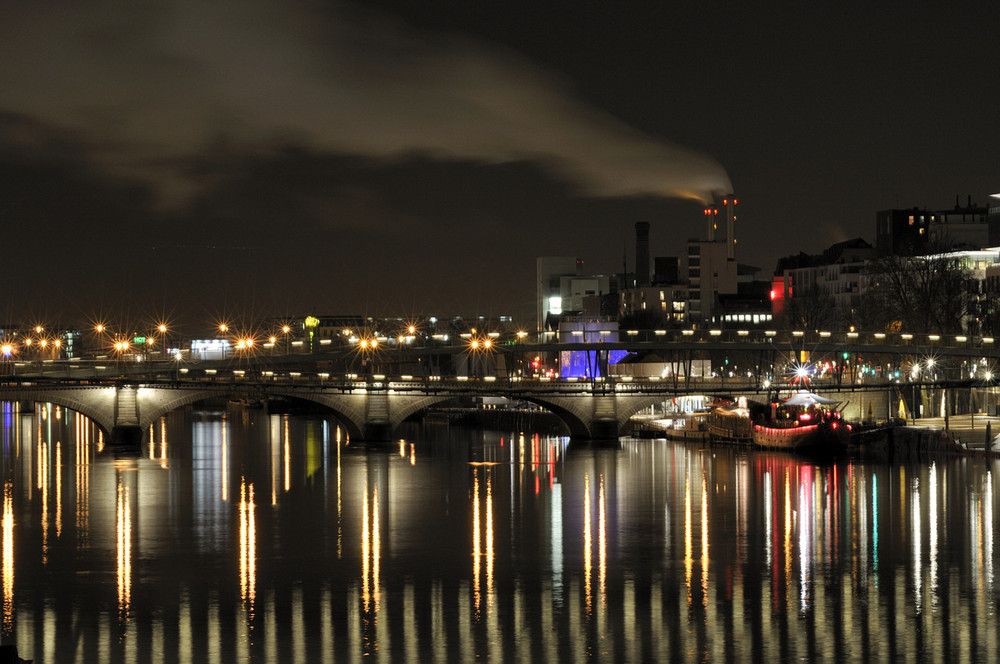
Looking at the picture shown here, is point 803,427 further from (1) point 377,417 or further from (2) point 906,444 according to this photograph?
(1) point 377,417

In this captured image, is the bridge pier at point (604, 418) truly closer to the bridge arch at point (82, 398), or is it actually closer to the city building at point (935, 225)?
the bridge arch at point (82, 398)

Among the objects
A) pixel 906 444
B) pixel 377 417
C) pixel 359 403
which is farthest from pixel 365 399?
pixel 906 444

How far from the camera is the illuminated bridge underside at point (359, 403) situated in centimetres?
9331

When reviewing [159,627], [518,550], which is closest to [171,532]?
[518,550]

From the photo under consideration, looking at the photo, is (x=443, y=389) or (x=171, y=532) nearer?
(x=171, y=532)

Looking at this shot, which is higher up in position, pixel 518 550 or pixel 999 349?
pixel 999 349

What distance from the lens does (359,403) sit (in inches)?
3866

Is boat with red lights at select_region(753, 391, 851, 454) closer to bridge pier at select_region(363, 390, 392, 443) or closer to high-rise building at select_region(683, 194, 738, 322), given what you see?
bridge pier at select_region(363, 390, 392, 443)

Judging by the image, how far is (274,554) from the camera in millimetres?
47750

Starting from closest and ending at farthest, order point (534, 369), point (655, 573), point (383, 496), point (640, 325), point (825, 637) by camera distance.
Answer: point (825, 637) < point (655, 573) < point (383, 496) < point (640, 325) < point (534, 369)

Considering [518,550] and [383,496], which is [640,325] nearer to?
[383,496]

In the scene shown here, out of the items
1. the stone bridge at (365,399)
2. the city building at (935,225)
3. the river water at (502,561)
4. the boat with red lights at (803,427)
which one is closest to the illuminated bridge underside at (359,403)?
the stone bridge at (365,399)

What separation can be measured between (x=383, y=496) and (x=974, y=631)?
3374 cm

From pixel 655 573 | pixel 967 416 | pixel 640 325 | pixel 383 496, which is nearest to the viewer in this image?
pixel 655 573
